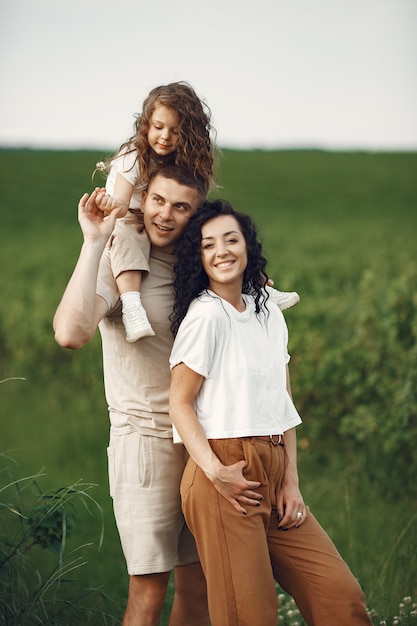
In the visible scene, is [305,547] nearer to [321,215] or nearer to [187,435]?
[187,435]

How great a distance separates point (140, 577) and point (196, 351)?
3.24 feet

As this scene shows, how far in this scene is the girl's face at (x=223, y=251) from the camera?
3525mm

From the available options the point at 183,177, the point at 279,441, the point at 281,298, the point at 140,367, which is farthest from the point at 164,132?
the point at 279,441

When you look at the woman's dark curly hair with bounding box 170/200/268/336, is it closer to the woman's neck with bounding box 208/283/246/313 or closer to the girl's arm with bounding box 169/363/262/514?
the woman's neck with bounding box 208/283/246/313

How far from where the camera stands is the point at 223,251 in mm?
3521

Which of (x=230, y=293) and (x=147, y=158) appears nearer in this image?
(x=230, y=293)

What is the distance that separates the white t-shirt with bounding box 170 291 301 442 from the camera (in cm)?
336

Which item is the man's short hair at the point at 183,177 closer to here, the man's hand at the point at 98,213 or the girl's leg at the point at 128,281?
the man's hand at the point at 98,213

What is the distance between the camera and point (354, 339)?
721 centimetres

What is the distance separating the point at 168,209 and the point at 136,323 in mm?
490

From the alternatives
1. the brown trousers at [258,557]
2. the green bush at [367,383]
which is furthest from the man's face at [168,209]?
the green bush at [367,383]

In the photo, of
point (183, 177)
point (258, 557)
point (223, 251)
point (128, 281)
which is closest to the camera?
point (258, 557)

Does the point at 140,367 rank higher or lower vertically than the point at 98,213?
lower

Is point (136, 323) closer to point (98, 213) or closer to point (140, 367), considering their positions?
point (140, 367)
